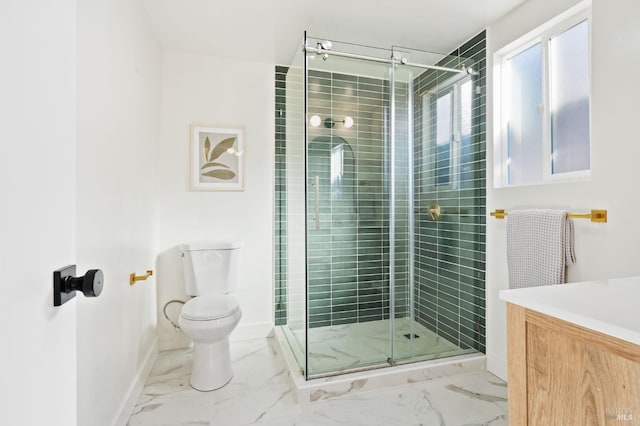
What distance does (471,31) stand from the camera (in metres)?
2.34

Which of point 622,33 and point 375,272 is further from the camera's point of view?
point 375,272

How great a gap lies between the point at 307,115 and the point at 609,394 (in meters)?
1.91

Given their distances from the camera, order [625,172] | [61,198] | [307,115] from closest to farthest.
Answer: [61,198] < [625,172] < [307,115]

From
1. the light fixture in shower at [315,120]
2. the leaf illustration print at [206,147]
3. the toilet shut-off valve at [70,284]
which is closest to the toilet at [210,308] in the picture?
the leaf illustration print at [206,147]

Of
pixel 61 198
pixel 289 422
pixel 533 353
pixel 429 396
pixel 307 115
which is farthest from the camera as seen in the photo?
pixel 307 115

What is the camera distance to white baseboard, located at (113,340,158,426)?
168cm

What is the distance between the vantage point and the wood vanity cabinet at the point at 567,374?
72cm

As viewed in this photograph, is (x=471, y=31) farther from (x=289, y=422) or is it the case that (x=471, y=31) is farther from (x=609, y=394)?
(x=289, y=422)

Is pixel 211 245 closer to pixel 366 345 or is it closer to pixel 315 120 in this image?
pixel 315 120

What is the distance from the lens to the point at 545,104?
1941 millimetres

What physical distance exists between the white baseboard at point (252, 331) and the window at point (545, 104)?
218 cm

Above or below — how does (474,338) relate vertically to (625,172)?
below

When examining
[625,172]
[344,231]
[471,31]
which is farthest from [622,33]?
[344,231]

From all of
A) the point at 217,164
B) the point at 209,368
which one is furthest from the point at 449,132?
the point at 209,368
